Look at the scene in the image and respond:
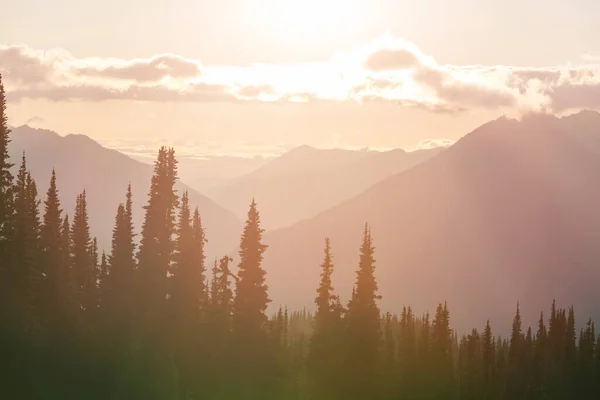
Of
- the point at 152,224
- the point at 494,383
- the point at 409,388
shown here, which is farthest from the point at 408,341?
the point at 152,224

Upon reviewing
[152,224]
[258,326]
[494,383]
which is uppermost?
[152,224]

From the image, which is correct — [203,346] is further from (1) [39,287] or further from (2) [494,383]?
(2) [494,383]

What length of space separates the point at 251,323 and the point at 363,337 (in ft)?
34.7

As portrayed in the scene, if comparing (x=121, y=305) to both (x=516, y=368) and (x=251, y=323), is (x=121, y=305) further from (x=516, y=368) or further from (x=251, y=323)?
(x=516, y=368)

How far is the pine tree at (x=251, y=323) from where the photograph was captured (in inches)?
2943

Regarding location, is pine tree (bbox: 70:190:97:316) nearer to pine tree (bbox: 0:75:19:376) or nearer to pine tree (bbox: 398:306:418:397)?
pine tree (bbox: 0:75:19:376)

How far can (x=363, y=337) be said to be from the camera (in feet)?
261

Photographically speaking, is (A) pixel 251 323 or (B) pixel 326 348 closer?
(A) pixel 251 323

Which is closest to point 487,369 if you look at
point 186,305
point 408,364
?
point 408,364

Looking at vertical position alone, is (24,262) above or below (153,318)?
above

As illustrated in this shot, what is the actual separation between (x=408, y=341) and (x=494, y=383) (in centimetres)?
3607

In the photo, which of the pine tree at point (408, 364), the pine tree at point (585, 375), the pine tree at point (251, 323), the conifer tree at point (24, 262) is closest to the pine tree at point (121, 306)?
the pine tree at point (251, 323)

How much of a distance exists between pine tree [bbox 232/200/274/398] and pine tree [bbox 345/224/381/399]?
7.98 m

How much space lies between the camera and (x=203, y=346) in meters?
80.8
